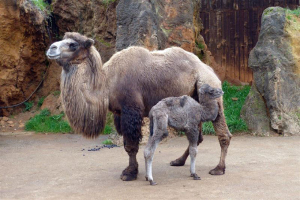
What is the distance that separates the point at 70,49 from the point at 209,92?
6.34 feet

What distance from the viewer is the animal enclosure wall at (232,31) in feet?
41.9

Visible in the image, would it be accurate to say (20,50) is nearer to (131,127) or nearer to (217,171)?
(131,127)

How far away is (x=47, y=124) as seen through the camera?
36.2 feet

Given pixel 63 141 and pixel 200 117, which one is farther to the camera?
pixel 63 141


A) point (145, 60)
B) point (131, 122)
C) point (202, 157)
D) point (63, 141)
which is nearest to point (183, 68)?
point (145, 60)

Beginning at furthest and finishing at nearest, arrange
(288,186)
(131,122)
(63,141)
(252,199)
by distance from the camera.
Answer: (63,141) < (131,122) < (288,186) < (252,199)

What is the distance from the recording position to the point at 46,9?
12.1 m

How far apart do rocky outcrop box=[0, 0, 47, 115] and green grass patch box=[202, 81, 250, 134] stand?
543 cm

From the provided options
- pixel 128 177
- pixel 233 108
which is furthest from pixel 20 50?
pixel 128 177

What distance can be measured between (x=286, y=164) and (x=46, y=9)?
854 centimetres

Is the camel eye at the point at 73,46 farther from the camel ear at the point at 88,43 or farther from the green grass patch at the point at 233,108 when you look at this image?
the green grass patch at the point at 233,108

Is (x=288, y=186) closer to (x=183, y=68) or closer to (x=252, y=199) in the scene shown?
(x=252, y=199)

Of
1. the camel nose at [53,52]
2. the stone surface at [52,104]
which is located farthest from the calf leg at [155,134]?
the stone surface at [52,104]

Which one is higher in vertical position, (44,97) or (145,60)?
(145,60)
